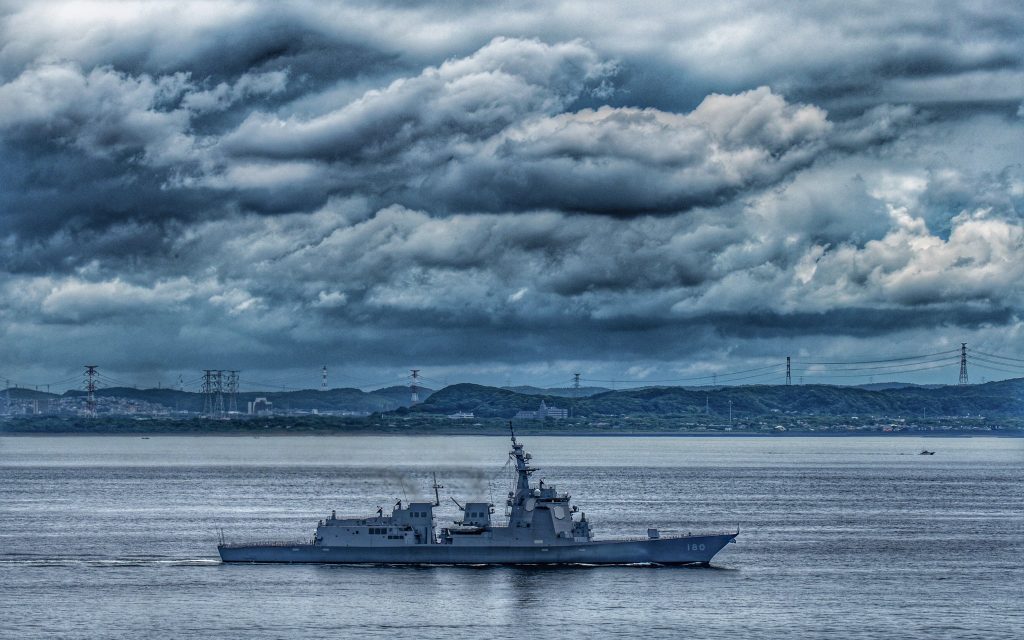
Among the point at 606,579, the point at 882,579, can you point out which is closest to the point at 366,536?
the point at 606,579

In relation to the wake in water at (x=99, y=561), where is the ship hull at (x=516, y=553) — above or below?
above

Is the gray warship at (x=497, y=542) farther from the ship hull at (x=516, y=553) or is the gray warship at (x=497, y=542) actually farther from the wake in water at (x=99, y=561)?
the wake in water at (x=99, y=561)

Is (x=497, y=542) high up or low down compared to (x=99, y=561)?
up

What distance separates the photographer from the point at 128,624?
101812mm

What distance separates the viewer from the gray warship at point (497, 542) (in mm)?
127500

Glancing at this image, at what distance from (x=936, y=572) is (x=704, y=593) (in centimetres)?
2814

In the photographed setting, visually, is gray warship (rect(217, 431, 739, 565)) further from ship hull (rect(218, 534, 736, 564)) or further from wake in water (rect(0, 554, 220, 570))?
wake in water (rect(0, 554, 220, 570))

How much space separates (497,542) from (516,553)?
207cm

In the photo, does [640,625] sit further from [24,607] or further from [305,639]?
[24,607]

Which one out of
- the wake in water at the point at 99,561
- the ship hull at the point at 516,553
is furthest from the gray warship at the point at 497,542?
the wake in water at the point at 99,561

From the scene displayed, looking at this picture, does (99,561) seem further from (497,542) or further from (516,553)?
(516,553)

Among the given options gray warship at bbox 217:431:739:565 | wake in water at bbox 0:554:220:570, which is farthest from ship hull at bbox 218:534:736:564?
wake in water at bbox 0:554:220:570

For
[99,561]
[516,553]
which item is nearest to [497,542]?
[516,553]

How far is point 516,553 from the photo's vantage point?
12781cm
